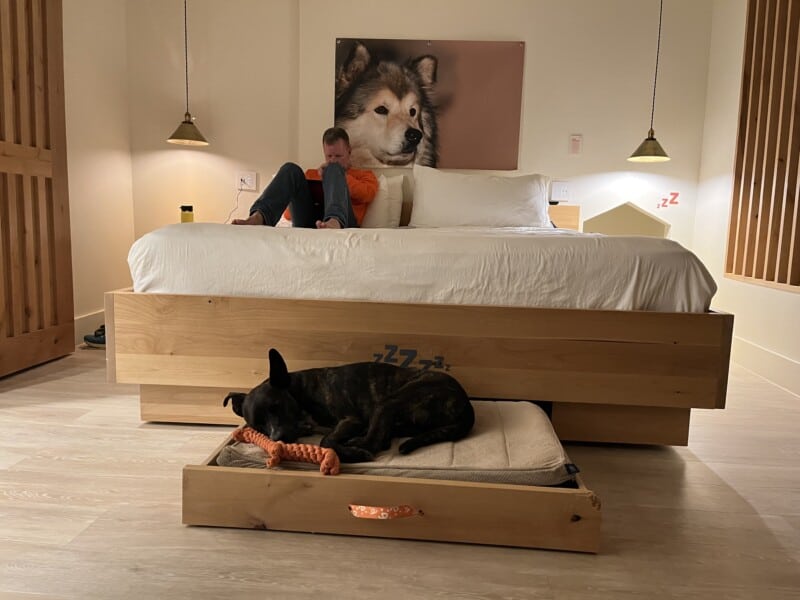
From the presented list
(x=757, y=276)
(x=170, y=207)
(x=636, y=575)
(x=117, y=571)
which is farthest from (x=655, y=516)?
(x=170, y=207)

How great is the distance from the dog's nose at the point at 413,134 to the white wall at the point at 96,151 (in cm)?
173

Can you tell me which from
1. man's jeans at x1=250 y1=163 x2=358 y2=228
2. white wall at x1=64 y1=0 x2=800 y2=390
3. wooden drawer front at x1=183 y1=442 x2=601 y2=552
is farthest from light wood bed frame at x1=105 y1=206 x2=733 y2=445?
white wall at x1=64 y1=0 x2=800 y2=390

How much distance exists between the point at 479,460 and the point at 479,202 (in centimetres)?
188

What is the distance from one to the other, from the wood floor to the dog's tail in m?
0.22

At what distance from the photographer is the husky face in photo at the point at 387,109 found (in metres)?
3.45

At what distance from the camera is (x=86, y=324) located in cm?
310

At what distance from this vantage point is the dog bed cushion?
1227 millimetres

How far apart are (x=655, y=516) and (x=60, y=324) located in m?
2.63

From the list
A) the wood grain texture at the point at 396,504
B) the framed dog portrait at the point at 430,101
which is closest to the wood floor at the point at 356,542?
the wood grain texture at the point at 396,504

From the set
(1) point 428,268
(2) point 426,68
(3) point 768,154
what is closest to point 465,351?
(1) point 428,268

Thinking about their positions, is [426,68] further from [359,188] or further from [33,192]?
[33,192]

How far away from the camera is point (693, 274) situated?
1.63m

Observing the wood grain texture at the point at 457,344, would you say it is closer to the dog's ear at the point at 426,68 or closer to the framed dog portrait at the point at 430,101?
the framed dog portrait at the point at 430,101

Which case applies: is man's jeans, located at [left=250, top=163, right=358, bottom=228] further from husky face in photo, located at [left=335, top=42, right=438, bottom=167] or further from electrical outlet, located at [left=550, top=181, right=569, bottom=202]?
electrical outlet, located at [left=550, top=181, right=569, bottom=202]
